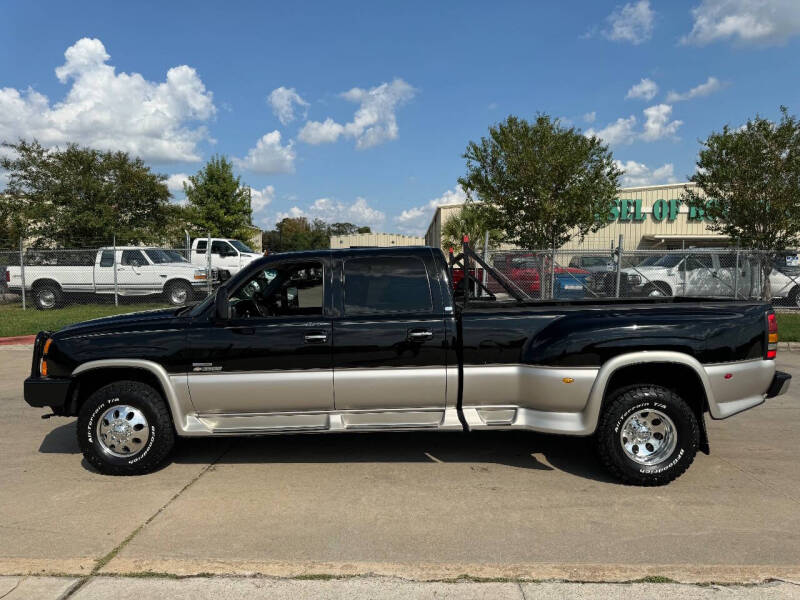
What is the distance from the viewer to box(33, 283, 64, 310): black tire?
55.6ft

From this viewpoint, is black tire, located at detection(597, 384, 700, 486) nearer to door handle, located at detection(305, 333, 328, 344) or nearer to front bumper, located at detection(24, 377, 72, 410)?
door handle, located at detection(305, 333, 328, 344)

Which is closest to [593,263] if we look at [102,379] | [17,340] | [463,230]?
[102,379]

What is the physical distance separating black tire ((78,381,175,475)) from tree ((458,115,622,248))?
13.6 m

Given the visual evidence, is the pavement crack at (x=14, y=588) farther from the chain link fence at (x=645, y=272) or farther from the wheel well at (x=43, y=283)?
the wheel well at (x=43, y=283)

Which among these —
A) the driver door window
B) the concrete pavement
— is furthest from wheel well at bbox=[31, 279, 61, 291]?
the concrete pavement

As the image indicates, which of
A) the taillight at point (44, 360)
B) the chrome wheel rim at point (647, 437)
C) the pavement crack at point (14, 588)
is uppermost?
the taillight at point (44, 360)

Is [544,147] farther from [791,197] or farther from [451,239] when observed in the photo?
[451,239]

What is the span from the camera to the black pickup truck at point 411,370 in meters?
4.41

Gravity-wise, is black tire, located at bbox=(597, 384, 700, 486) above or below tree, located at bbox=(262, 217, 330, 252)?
below

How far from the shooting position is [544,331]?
4.49 metres

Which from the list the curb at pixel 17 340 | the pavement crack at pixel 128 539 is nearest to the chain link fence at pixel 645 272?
the curb at pixel 17 340

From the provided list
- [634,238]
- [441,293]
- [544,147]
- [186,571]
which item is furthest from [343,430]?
[634,238]

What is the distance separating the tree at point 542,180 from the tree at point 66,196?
13574 mm

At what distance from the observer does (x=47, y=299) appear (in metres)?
17.0
